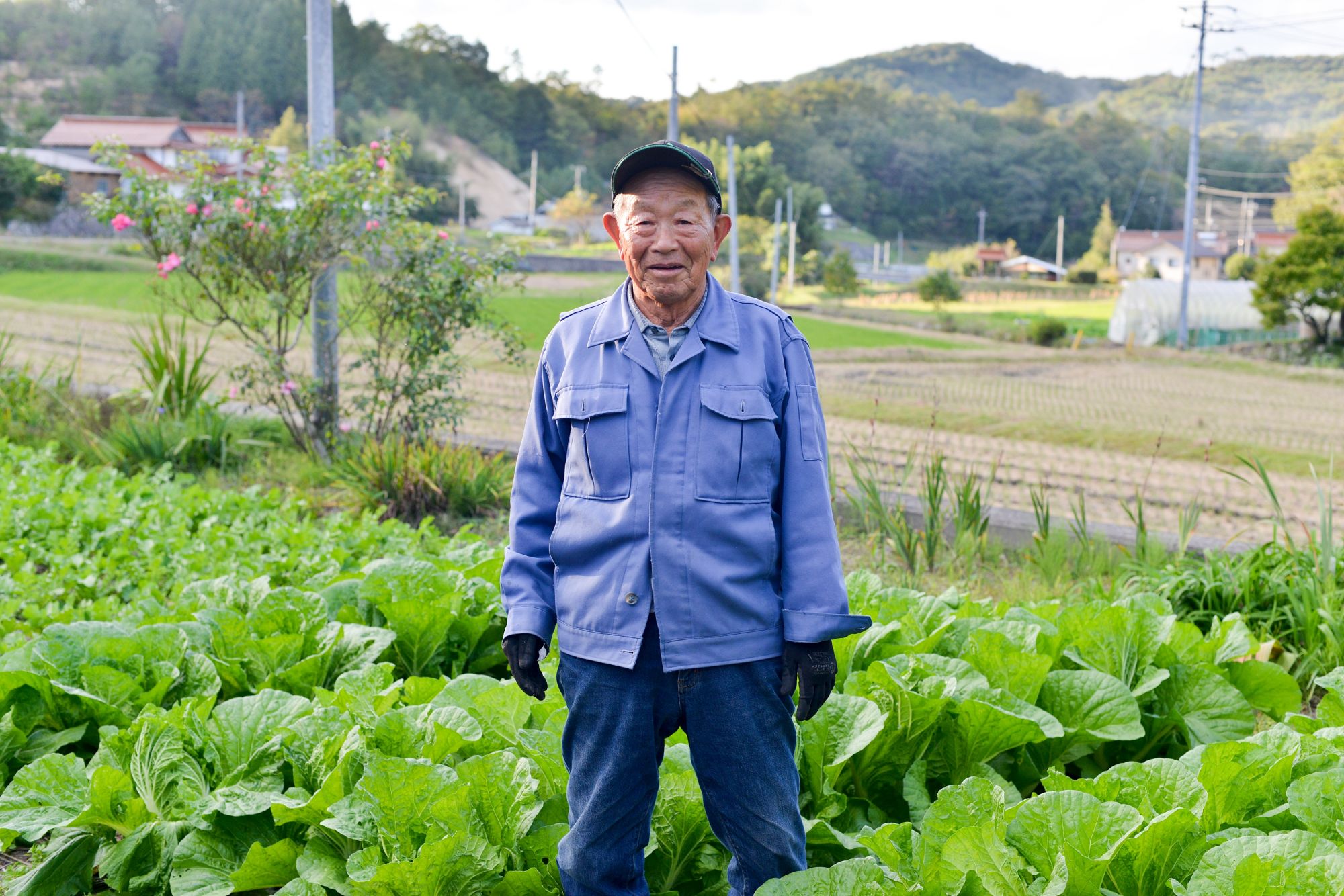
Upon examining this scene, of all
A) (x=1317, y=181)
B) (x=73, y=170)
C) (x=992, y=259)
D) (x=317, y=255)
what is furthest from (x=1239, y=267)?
(x=317, y=255)

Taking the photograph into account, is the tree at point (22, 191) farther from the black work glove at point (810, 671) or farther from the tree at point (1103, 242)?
the tree at point (1103, 242)

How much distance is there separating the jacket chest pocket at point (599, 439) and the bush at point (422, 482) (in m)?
4.55

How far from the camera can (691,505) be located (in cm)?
200

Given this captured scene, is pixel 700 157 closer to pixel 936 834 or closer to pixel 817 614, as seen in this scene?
pixel 817 614

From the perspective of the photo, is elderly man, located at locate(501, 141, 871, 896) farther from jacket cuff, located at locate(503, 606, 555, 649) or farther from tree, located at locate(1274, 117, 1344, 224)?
tree, located at locate(1274, 117, 1344, 224)

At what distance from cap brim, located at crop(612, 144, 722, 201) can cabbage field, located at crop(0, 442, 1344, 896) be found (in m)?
1.26

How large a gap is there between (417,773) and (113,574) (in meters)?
3.28

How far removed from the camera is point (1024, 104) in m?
116

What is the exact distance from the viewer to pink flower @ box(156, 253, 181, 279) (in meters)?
7.50

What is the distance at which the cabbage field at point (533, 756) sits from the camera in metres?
2.21

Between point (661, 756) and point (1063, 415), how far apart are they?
15.9m

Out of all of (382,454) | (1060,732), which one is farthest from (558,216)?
(1060,732)

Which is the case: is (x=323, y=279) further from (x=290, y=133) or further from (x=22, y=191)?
(x=290, y=133)

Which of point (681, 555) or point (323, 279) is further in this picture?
point (323, 279)
